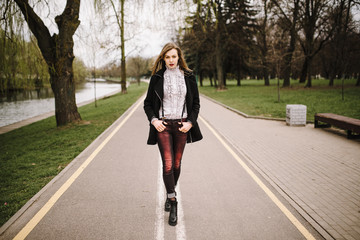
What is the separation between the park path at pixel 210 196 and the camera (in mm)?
2859

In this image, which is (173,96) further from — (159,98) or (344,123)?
(344,123)

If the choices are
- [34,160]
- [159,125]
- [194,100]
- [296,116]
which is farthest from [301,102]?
[34,160]

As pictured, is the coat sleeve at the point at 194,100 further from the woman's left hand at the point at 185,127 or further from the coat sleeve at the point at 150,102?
the coat sleeve at the point at 150,102

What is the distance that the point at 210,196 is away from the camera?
3682mm

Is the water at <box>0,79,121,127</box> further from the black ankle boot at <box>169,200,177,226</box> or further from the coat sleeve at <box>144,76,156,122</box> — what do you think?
the black ankle boot at <box>169,200,177,226</box>

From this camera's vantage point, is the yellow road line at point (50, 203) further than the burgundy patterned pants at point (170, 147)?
No

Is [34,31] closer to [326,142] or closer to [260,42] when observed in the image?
[326,142]

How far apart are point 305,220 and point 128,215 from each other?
7.74 feet

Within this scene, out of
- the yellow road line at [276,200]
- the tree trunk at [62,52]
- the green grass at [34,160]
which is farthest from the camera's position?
the tree trunk at [62,52]

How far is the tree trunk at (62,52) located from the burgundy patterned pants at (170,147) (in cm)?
698

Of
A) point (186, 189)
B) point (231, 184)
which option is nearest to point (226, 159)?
point (231, 184)

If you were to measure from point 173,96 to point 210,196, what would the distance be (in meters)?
1.79

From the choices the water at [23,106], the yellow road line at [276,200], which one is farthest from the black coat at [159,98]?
the water at [23,106]

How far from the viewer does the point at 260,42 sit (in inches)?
1407
